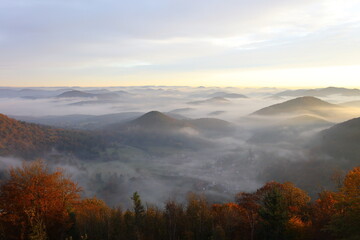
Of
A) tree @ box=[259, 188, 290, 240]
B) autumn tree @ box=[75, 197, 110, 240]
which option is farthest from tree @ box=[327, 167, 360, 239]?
autumn tree @ box=[75, 197, 110, 240]

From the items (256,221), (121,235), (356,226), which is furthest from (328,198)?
(121,235)

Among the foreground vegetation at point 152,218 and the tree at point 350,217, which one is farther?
the foreground vegetation at point 152,218

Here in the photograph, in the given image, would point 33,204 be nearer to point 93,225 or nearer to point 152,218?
point 93,225

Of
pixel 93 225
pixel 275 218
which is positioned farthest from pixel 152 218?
pixel 275 218

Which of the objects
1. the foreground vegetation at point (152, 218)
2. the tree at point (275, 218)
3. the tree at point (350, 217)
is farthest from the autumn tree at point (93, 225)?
the tree at point (350, 217)

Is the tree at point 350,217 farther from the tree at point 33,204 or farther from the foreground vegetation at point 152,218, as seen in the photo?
the tree at point 33,204

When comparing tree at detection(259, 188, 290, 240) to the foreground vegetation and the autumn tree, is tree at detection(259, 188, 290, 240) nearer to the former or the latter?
the foreground vegetation

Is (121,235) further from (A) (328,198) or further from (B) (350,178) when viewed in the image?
(A) (328,198)
